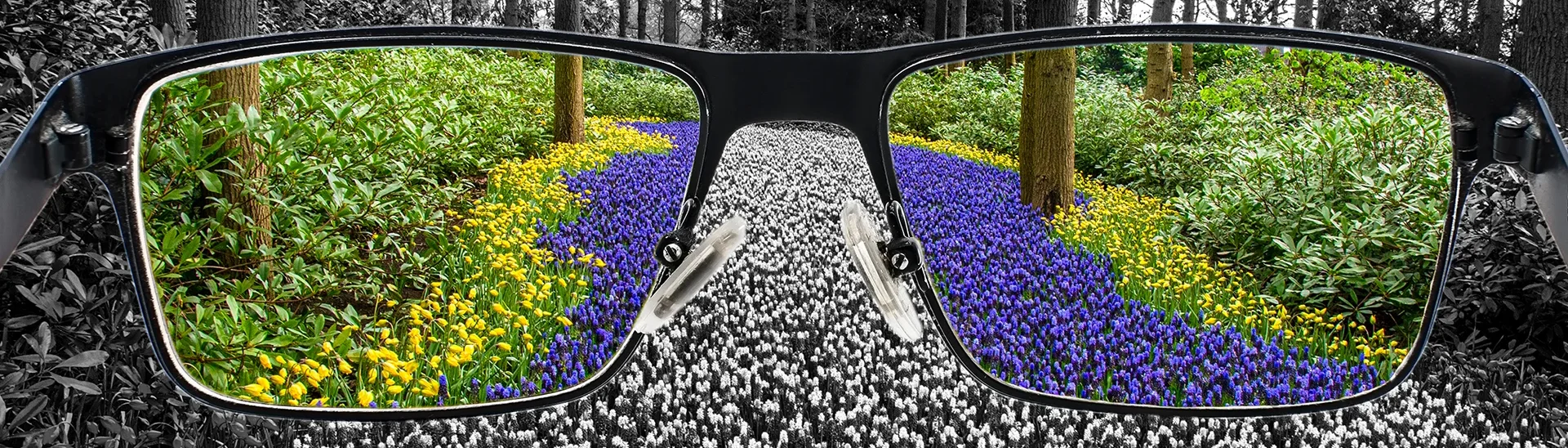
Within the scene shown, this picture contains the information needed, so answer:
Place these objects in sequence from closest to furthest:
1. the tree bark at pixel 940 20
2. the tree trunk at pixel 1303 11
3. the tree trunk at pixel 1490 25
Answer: the tree trunk at pixel 1490 25 → the tree trunk at pixel 1303 11 → the tree bark at pixel 940 20

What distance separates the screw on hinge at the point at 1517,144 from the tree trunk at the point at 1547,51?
2352mm

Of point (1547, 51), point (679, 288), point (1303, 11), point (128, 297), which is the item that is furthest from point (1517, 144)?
point (1303, 11)

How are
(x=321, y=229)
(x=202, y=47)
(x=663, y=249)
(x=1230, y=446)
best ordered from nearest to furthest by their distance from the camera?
(x=202, y=47)
(x=663, y=249)
(x=321, y=229)
(x=1230, y=446)

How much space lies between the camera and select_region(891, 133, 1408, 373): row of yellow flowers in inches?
47.9

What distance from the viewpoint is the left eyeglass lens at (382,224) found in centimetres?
103

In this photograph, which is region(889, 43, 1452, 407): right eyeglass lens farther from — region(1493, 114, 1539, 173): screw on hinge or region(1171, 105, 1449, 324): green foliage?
region(1493, 114, 1539, 173): screw on hinge

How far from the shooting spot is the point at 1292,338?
122cm

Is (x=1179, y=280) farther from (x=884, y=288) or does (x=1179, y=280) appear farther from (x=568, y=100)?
(x=568, y=100)

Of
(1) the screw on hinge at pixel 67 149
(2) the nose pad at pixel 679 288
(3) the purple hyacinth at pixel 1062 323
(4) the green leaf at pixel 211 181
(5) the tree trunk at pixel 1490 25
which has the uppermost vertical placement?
(5) the tree trunk at pixel 1490 25

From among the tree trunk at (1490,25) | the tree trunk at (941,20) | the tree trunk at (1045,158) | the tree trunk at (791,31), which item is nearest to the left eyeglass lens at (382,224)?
the tree trunk at (1045,158)

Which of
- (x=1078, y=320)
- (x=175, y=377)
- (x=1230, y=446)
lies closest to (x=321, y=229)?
(x=175, y=377)

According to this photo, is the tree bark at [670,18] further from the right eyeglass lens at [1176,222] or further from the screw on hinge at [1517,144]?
the screw on hinge at [1517,144]

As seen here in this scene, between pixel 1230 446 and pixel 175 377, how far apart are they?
1.30 m

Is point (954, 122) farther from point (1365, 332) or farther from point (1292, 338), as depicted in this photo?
point (1365, 332)
